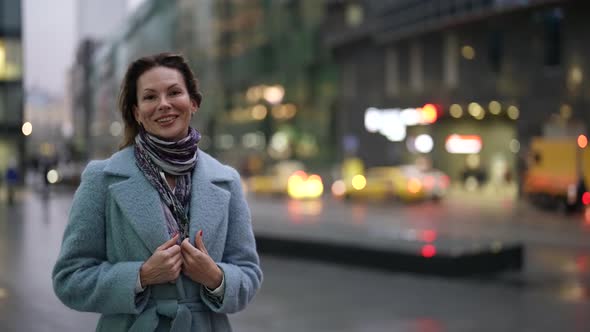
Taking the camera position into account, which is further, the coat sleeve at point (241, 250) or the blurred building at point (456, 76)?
the blurred building at point (456, 76)

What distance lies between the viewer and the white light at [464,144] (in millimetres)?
46688

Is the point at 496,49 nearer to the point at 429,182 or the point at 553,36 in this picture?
the point at 553,36

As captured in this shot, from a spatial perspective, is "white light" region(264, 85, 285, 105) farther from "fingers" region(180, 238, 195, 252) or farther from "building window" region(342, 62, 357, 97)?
"fingers" region(180, 238, 195, 252)

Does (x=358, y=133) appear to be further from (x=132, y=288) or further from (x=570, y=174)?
(x=132, y=288)

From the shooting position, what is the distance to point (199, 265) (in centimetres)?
277

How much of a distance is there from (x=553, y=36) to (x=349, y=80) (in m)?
20.4

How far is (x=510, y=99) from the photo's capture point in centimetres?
3947

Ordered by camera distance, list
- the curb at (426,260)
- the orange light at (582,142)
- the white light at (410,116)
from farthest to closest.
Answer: the white light at (410,116)
the orange light at (582,142)
the curb at (426,260)

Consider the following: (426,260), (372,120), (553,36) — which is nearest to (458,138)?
(372,120)

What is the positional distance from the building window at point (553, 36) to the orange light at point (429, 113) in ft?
34.6

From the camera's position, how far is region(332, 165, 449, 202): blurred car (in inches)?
1407

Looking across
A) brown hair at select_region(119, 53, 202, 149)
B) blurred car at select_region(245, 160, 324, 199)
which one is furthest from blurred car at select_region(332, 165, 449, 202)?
brown hair at select_region(119, 53, 202, 149)

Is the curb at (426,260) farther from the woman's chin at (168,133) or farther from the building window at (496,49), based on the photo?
the building window at (496,49)

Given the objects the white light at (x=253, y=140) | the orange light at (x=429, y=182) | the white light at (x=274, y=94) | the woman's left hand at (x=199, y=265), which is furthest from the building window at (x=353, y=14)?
the woman's left hand at (x=199, y=265)
